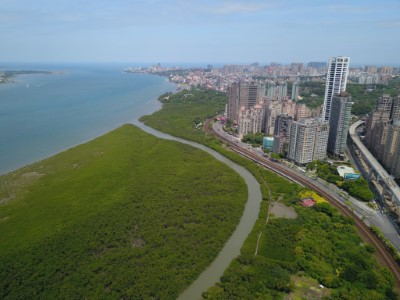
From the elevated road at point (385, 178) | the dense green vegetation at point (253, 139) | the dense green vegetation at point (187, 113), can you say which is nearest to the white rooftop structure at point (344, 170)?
the elevated road at point (385, 178)

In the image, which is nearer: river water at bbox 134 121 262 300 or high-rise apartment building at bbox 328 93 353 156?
river water at bbox 134 121 262 300

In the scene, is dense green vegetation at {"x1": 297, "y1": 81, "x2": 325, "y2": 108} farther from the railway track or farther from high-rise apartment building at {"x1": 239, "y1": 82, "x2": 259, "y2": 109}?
the railway track

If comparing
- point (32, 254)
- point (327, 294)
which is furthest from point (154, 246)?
point (327, 294)

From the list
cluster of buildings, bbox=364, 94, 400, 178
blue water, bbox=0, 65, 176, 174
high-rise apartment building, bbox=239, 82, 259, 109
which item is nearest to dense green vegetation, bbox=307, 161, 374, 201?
cluster of buildings, bbox=364, 94, 400, 178

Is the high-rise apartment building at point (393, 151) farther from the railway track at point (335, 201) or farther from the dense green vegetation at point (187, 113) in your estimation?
the dense green vegetation at point (187, 113)

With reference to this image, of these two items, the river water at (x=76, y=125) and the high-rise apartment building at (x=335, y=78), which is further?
the high-rise apartment building at (x=335, y=78)

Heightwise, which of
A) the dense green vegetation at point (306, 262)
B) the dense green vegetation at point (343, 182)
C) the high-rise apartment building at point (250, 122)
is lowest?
the dense green vegetation at point (306, 262)
